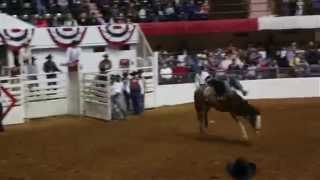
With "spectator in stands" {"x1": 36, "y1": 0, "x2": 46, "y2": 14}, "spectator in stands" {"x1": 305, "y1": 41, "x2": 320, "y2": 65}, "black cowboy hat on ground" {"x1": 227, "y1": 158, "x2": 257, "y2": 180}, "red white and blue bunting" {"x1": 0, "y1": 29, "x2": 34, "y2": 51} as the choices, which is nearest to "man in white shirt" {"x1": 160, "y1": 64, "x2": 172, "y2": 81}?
"red white and blue bunting" {"x1": 0, "y1": 29, "x2": 34, "y2": 51}

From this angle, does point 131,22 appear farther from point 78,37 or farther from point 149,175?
point 149,175

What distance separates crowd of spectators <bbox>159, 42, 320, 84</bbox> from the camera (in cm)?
2441

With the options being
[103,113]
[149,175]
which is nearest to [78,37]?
[103,113]

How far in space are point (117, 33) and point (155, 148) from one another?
1096 cm

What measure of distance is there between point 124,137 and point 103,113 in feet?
12.7

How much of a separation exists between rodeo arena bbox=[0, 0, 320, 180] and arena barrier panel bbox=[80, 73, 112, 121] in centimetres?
4

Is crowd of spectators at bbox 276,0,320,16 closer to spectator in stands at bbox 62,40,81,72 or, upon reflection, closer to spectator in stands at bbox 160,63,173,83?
spectator in stands at bbox 160,63,173,83

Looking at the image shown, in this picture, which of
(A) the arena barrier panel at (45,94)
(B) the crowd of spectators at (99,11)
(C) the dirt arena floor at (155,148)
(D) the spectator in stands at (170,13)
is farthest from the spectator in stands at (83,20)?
(C) the dirt arena floor at (155,148)

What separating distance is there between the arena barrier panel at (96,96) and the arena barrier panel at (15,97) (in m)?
1.95

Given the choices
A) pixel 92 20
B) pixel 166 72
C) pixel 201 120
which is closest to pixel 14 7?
pixel 92 20

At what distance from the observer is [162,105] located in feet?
76.0

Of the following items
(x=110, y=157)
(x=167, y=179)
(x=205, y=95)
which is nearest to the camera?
(x=167, y=179)

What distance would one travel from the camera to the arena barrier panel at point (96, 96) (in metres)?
19.7

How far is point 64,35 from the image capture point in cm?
2375
